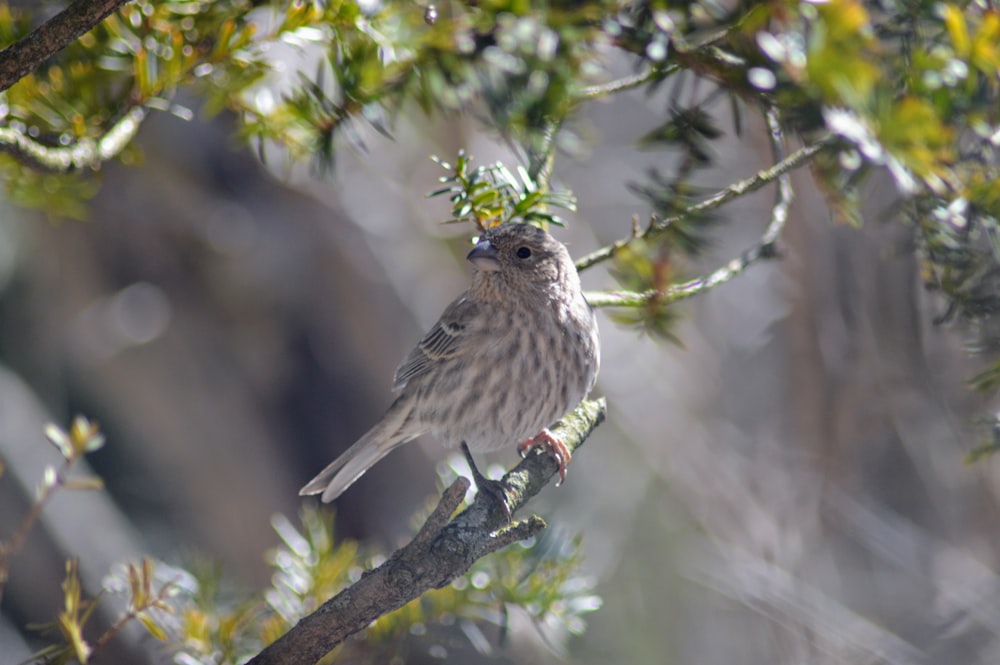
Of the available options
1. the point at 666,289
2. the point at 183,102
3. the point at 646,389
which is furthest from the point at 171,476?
the point at 666,289

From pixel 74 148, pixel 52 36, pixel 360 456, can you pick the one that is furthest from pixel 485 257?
pixel 52 36

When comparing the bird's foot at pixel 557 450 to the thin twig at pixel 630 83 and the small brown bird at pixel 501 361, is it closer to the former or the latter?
the small brown bird at pixel 501 361

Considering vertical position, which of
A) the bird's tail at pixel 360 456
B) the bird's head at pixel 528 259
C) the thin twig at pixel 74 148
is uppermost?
the thin twig at pixel 74 148

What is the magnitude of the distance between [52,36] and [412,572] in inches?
45.0

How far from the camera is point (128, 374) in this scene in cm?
547

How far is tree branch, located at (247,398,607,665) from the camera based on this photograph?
1.83 meters

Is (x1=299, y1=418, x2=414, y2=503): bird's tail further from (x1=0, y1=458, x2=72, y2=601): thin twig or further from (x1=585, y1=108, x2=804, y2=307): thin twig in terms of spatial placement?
(x1=0, y1=458, x2=72, y2=601): thin twig

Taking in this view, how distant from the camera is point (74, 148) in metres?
2.00

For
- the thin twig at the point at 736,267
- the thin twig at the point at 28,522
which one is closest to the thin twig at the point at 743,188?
the thin twig at the point at 736,267

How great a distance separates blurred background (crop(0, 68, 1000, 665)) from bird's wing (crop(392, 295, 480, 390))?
1.34 meters

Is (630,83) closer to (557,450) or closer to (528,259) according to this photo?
(557,450)

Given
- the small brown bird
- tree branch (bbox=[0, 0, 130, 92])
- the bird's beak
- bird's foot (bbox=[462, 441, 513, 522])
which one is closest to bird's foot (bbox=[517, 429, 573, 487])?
the small brown bird

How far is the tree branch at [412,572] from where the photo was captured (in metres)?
1.83

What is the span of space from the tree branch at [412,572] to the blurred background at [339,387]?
2.87m
